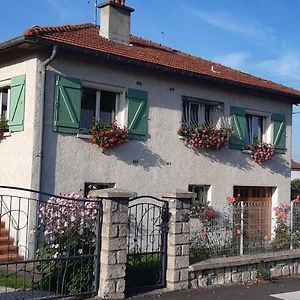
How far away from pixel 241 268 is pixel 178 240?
1914 mm

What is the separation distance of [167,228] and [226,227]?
8.59ft

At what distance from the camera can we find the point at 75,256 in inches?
287

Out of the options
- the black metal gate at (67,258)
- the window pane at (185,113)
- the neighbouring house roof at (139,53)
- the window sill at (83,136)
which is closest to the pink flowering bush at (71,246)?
the black metal gate at (67,258)

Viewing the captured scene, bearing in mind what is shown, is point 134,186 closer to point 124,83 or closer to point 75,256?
point 124,83

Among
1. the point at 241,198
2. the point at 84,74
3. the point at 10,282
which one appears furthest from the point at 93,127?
the point at 241,198

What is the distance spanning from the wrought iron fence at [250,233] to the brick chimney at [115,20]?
5.98m

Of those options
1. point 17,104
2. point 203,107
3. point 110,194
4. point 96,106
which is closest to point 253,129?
point 203,107

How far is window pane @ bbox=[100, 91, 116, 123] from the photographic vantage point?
1270 centimetres

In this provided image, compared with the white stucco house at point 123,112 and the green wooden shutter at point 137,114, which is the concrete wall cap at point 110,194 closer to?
the white stucco house at point 123,112

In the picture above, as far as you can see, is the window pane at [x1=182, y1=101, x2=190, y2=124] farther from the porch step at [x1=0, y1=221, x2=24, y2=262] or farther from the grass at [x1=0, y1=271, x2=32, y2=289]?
the grass at [x1=0, y1=271, x2=32, y2=289]

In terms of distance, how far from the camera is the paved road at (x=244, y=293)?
26.4 feet

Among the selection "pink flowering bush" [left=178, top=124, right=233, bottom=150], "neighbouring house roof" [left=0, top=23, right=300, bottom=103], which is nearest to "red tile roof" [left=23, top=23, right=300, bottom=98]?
"neighbouring house roof" [left=0, top=23, right=300, bottom=103]

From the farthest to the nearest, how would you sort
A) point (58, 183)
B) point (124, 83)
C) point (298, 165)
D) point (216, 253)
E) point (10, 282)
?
point (298, 165) < point (124, 83) < point (58, 183) < point (216, 253) < point (10, 282)

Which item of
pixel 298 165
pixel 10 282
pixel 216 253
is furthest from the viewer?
pixel 298 165
